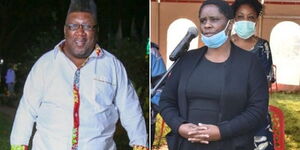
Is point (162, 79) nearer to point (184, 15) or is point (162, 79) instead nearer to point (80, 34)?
point (184, 15)

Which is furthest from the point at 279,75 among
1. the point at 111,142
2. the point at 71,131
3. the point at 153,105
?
the point at 71,131

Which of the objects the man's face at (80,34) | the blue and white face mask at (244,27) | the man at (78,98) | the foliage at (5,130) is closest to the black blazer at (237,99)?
the blue and white face mask at (244,27)

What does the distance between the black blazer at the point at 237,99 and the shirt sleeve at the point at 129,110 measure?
0.28m

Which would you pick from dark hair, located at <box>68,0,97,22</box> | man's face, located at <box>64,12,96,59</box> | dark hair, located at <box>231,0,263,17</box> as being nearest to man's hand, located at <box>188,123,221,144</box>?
dark hair, located at <box>231,0,263,17</box>

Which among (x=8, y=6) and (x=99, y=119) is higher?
(x=8, y=6)

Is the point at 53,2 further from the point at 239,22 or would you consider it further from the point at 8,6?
the point at 239,22

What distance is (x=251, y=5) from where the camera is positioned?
10.6 ft

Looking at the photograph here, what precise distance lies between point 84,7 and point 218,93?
114 centimetres

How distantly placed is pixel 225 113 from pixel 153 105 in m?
0.55

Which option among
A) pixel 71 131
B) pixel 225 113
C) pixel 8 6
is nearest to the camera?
pixel 225 113

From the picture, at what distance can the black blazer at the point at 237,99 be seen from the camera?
311 cm

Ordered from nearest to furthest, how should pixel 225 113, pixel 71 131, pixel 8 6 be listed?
pixel 225 113
pixel 71 131
pixel 8 6

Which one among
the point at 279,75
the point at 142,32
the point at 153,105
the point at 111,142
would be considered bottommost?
the point at 111,142

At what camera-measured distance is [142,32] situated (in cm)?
348
